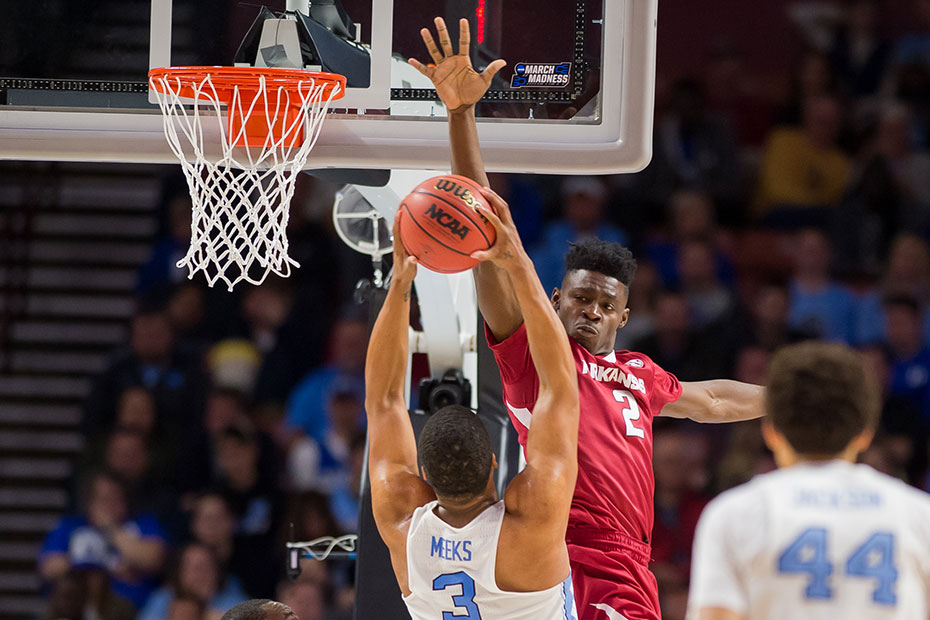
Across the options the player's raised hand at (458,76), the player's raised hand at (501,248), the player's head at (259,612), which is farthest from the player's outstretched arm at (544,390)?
the player's head at (259,612)

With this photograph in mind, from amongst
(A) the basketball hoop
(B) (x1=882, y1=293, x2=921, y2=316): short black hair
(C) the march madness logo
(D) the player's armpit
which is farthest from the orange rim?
(B) (x1=882, y1=293, x2=921, y2=316): short black hair

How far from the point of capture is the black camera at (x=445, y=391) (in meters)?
5.00

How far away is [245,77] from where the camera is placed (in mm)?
3859

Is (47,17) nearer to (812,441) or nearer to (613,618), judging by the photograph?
(613,618)

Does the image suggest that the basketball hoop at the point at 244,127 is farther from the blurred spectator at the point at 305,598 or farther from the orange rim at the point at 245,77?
the blurred spectator at the point at 305,598

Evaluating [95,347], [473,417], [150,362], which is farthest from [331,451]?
[473,417]

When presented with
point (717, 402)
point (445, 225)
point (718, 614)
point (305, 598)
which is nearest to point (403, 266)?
point (445, 225)

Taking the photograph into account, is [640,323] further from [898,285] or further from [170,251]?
[170,251]

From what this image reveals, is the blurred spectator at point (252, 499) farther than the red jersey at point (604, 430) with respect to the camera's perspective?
Yes

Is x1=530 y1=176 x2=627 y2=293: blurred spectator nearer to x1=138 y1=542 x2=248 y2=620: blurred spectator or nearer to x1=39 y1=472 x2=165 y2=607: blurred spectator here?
x1=138 y1=542 x2=248 y2=620: blurred spectator

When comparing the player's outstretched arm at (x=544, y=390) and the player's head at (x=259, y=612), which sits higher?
the player's outstretched arm at (x=544, y=390)

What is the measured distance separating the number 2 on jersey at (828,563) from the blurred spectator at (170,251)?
20.4 feet

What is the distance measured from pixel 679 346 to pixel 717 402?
9.78 feet

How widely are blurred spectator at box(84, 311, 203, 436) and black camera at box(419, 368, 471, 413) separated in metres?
2.91
